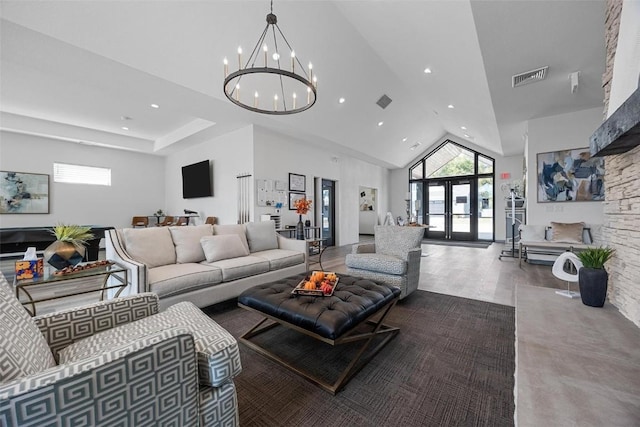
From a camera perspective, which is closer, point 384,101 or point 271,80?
point 271,80

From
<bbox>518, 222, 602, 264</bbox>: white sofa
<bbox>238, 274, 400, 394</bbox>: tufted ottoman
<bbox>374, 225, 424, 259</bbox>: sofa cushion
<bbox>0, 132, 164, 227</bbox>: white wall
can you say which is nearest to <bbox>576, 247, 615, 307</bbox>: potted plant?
<bbox>238, 274, 400, 394</bbox>: tufted ottoman

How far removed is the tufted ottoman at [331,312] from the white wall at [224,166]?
362 centimetres

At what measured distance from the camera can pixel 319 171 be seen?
23.3 feet

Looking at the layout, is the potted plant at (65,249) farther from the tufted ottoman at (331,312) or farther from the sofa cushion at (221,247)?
the tufted ottoman at (331,312)

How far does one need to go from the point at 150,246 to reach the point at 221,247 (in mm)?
747

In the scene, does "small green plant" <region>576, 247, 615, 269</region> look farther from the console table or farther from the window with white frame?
the window with white frame

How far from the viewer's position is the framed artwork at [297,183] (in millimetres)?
6219

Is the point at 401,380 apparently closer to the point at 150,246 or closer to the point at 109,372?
the point at 109,372

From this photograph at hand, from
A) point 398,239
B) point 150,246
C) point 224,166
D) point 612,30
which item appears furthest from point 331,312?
point 224,166

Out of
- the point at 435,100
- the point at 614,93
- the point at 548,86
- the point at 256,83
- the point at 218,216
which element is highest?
the point at 435,100

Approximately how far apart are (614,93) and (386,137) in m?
6.01

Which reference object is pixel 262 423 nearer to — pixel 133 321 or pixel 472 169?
pixel 133 321

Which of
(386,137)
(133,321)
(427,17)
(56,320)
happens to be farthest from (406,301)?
(386,137)

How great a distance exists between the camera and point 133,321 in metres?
1.50
